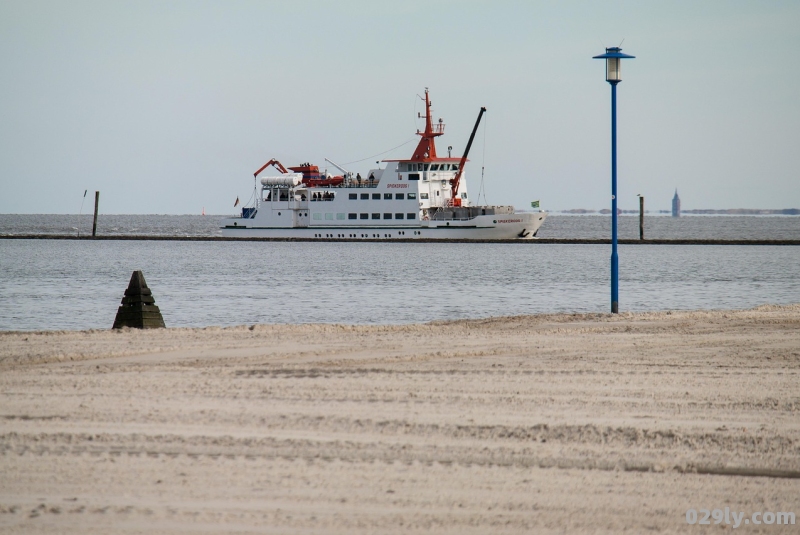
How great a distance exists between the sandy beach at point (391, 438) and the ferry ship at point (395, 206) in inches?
2046

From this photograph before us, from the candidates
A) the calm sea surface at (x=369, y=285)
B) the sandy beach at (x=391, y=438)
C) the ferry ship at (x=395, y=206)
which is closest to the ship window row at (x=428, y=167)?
the ferry ship at (x=395, y=206)

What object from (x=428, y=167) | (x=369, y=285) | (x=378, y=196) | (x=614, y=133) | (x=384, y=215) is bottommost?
(x=369, y=285)

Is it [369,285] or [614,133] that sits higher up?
[614,133]

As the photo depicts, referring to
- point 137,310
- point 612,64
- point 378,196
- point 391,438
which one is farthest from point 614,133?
point 378,196

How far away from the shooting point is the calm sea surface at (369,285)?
68.2 feet

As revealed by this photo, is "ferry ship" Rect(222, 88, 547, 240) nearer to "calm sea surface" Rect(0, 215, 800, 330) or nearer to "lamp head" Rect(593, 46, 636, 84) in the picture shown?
"calm sea surface" Rect(0, 215, 800, 330)

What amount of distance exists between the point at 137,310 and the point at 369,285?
49.8 feet

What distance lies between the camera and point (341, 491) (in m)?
5.53

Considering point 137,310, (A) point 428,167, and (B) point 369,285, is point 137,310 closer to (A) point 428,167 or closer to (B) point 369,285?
(B) point 369,285

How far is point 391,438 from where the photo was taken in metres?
6.78

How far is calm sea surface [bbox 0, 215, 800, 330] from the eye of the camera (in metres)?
20.8

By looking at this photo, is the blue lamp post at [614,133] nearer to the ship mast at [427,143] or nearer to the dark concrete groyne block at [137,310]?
the dark concrete groyne block at [137,310]

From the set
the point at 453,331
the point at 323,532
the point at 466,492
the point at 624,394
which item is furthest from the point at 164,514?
the point at 453,331

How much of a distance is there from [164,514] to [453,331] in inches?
369
